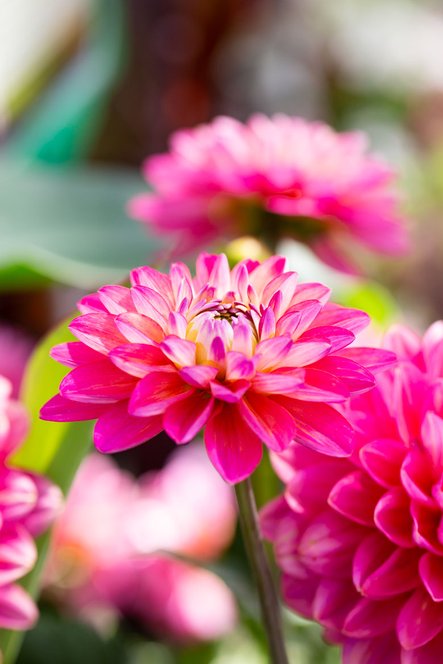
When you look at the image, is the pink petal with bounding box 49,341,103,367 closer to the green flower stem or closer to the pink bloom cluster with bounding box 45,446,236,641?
the green flower stem

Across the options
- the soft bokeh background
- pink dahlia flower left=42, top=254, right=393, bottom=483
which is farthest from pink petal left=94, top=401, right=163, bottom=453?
the soft bokeh background

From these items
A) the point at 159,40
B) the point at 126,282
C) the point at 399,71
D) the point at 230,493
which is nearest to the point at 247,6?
the point at 159,40

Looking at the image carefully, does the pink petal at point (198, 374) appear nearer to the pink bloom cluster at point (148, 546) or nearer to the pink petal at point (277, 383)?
the pink petal at point (277, 383)

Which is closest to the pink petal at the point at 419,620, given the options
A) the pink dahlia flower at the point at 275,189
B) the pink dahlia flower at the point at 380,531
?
the pink dahlia flower at the point at 380,531

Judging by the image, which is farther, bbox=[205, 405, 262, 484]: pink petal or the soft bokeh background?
the soft bokeh background

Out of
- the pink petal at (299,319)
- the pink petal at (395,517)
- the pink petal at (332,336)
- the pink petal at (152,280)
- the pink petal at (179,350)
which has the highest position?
the pink petal at (152,280)

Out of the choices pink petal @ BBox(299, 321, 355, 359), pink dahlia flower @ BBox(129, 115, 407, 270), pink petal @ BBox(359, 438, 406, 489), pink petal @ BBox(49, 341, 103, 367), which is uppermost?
pink dahlia flower @ BBox(129, 115, 407, 270)

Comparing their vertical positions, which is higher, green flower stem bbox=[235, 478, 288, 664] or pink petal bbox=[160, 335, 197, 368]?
pink petal bbox=[160, 335, 197, 368]
